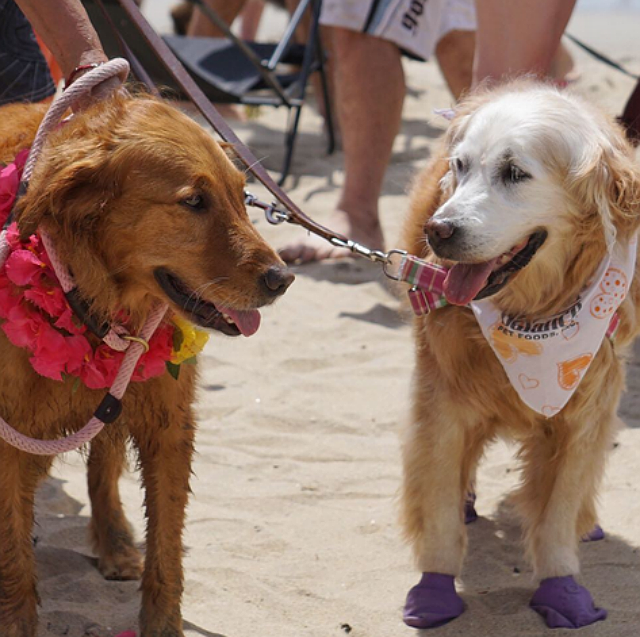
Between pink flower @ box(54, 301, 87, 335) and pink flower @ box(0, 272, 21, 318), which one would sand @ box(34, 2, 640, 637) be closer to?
pink flower @ box(54, 301, 87, 335)

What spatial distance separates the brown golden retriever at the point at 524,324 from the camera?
292cm

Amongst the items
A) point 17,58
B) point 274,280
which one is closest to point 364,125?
A: point 17,58

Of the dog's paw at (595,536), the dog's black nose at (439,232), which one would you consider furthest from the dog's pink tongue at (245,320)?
the dog's paw at (595,536)

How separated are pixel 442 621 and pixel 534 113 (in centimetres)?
Result: 145

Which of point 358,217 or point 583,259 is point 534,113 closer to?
point 583,259

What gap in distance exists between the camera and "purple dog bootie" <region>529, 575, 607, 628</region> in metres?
3.11

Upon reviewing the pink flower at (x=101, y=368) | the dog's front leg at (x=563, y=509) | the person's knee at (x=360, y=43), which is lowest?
the person's knee at (x=360, y=43)

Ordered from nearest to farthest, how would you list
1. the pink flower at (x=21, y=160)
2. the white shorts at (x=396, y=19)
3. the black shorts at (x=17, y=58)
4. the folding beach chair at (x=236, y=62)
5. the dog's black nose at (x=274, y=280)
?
1. the dog's black nose at (x=274, y=280)
2. the pink flower at (x=21, y=160)
3. the black shorts at (x=17, y=58)
4. the white shorts at (x=396, y=19)
5. the folding beach chair at (x=236, y=62)

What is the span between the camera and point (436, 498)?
10.7 feet

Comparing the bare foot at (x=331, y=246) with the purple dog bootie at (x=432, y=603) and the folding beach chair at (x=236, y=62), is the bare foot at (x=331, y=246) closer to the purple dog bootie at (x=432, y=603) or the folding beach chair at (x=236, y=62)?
the folding beach chair at (x=236, y=62)

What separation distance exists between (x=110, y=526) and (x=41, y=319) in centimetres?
110

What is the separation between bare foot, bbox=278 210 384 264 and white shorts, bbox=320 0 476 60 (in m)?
1.02

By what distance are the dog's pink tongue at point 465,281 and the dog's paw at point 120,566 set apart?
1280 millimetres

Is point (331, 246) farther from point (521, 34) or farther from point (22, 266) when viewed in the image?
point (22, 266)
